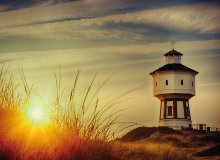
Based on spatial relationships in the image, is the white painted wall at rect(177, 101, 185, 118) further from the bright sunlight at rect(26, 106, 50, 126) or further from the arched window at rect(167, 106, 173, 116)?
the bright sunlight at rect(26, 106, 50, 126)

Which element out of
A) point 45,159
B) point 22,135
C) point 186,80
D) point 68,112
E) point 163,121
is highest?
point 186,80

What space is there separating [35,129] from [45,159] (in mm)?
1063

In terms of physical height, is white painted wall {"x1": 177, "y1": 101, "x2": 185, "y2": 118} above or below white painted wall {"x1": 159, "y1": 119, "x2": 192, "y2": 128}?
above

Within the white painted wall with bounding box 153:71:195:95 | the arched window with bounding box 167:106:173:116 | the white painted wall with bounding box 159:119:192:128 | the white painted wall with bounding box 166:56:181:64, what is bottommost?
the white painted wall with bounding box 159:119:192:128

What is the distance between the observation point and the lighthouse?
40.5 meters

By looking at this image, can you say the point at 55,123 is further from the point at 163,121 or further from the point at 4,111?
the point at 163,121

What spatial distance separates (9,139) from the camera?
5430 millimetres

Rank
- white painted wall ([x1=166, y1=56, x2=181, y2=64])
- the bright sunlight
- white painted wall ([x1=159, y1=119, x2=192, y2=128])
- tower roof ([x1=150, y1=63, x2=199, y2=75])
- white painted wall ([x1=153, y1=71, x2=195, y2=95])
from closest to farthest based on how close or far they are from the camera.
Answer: the bright sunlight < white painted wall ([x1=153, y1=71, x2=195, y2=95]) < tower roof ([x1=150, y1=63, x2=199, y2=75]) < white painted wall ([x1=159, y1=119, x2=192, y2=128]) < white painted wall ([x1=166, y1=56, x2=181, y2=64])

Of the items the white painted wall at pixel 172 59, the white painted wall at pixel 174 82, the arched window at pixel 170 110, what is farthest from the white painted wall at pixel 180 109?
the white painted wall at pixel 172 59

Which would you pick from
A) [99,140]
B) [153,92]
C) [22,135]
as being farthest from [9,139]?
[153,92]

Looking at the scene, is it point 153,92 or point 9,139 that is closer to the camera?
point 9,139

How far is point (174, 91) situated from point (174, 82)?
2.94 feet

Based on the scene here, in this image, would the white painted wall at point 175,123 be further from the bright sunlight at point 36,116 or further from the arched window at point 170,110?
the bright sunlight at point 36,116

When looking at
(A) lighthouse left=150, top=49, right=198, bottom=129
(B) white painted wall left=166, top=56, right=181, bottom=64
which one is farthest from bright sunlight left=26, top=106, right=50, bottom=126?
(B) white painted wall left=166, top=56, right=181, bottom=64
